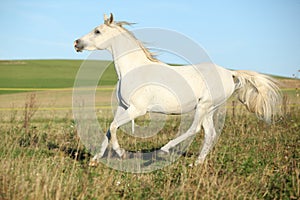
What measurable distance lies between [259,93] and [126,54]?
8.67 ft

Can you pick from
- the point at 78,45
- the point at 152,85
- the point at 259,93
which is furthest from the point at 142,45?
the point at 259,93

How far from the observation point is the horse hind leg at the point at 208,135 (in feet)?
23.9

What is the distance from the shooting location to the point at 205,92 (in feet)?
24.2

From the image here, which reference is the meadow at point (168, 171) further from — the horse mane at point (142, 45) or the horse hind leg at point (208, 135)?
the horse mane at point (142, 45)

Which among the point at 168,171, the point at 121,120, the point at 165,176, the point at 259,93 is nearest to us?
the point at 165,176

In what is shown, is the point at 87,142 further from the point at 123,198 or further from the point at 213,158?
the point at 123,198

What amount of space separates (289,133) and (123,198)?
575 centimetres

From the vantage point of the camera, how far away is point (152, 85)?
679 cm

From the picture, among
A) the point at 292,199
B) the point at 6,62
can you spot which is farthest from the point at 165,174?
the point at 6,62

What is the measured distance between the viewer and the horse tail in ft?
25.4

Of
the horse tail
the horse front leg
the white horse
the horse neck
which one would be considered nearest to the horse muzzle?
the white horse

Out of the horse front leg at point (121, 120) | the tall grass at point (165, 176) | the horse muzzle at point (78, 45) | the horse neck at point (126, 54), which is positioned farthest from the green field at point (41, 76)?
the tall grass at point (165, 176)

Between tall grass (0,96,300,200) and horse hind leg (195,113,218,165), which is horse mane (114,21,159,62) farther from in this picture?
tall grass (0,96,300,200)

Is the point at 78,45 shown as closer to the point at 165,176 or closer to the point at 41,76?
the point at 165,176
